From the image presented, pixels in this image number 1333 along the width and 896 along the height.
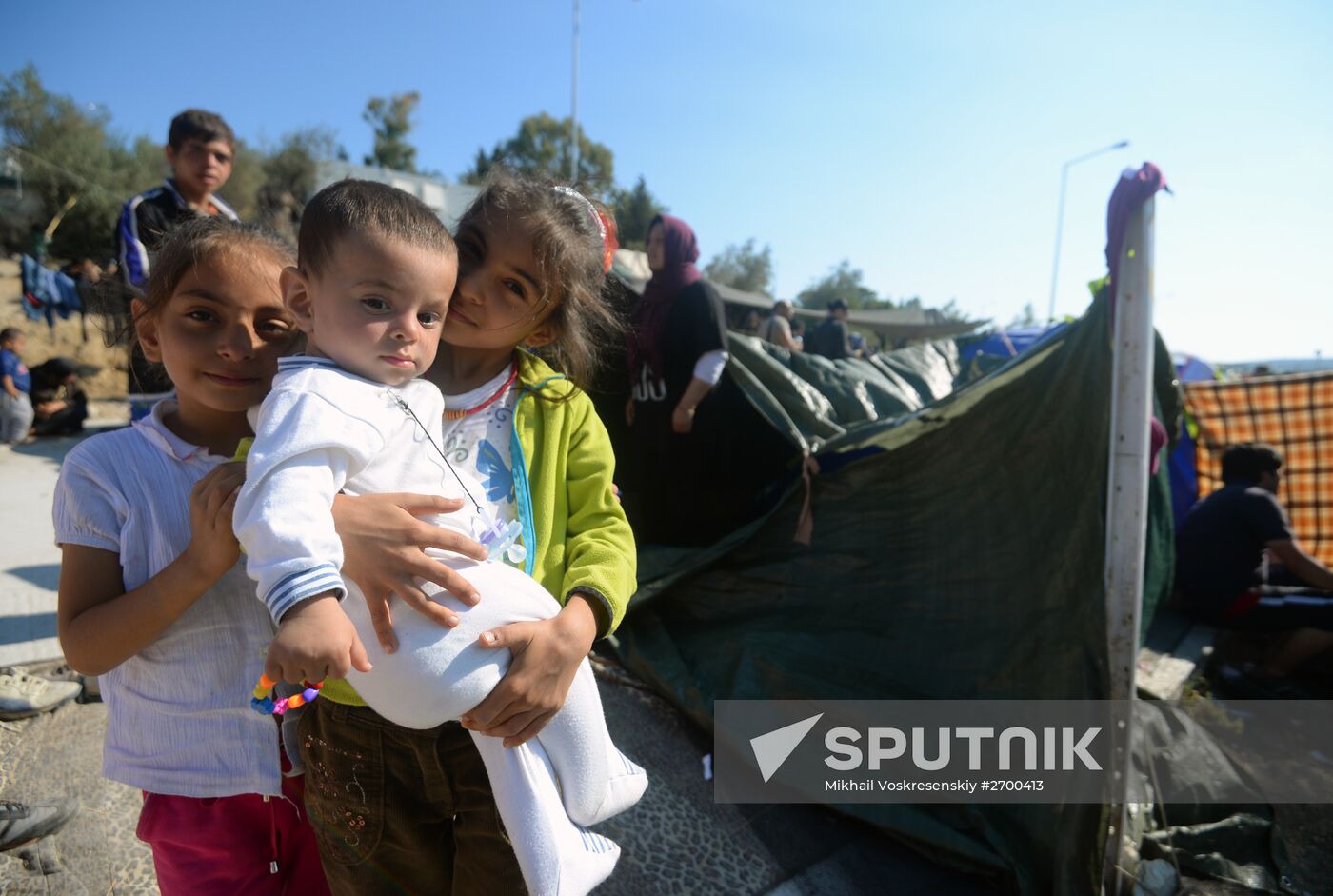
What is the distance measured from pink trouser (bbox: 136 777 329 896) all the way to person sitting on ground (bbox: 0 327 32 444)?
7583 mm

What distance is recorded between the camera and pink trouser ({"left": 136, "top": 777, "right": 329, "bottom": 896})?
1.17m

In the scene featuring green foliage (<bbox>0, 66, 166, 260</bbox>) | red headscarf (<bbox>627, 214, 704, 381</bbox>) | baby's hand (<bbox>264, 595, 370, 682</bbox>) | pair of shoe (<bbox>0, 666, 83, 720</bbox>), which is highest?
green foliage (<bbox>0, 66, 166, 260</bbox>)

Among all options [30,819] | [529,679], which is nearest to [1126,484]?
[529,679]

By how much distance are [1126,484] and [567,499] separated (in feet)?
6.09

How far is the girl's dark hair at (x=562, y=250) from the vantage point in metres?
1.25

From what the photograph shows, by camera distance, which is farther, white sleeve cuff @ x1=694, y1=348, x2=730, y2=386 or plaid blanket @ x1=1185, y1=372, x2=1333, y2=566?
plaid blanket @ x1=1185, y1=372, x2=1333, y2=566

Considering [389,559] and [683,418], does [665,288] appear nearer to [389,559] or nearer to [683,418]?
[683,418]

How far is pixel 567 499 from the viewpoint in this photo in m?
1.31

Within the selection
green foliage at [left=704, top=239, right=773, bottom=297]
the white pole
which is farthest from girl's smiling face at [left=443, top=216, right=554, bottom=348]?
green foliage at [left=704, top=239, right=773, bottom=297]

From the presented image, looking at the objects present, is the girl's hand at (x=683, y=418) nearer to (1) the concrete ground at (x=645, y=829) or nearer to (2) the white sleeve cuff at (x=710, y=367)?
(2) the white sleeve cuff at (x=710, y=367)

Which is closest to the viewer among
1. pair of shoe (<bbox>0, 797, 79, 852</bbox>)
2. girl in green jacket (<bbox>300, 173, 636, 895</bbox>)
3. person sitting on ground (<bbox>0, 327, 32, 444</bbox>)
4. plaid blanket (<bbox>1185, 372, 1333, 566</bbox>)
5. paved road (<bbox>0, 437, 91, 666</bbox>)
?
girl in green jacket (<bbox>300, 173, 636, 895</bbox>)

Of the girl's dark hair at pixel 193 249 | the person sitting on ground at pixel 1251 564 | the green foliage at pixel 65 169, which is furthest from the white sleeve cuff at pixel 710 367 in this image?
the green foliage at pixel 65 169

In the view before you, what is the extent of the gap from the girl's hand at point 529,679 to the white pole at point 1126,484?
1.94 meters
